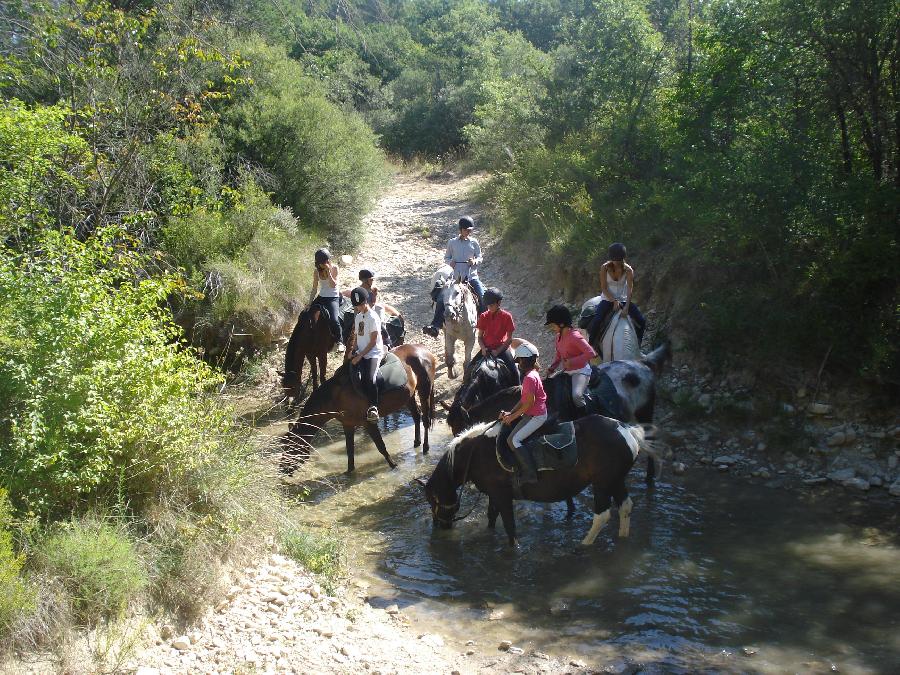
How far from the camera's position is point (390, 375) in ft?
33.9

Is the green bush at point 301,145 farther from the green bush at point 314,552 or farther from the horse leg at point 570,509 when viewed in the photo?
the green bush at point 314,552

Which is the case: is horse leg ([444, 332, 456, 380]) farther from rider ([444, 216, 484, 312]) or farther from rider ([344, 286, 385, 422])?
rider ([344, 286, 385, 422])

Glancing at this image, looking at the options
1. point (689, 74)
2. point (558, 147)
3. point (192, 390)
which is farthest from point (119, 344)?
point (558, 147)

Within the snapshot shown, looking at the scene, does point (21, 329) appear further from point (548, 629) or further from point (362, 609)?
point (548, 629)

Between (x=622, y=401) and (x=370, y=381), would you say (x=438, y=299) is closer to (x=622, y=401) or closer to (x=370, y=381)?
(x=370, y=381)

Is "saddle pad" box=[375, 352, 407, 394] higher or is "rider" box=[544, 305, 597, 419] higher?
"rider" box=[544, 305, 597, 419]

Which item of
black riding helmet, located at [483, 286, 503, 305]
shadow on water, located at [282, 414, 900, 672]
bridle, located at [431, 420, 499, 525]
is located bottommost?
shadow on water, located at [282, 414, 900, 672]

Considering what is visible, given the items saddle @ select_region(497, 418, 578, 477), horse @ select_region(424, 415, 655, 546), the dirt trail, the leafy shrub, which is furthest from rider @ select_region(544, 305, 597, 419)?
the dirt trail

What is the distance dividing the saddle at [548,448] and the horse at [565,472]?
0.33ft

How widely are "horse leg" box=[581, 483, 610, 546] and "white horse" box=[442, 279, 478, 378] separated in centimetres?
496

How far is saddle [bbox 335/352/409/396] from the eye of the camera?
32.5 feet

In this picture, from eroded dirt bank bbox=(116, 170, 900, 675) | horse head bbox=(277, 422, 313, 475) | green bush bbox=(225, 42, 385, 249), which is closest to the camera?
eroded dirt bank bbox=(116, 170, 900, 675)

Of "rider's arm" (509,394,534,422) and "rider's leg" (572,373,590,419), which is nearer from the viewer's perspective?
"rider's arm" (509,394,534,422)

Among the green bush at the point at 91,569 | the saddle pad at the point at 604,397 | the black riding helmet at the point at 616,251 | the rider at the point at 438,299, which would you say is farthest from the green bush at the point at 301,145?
the green bush at the point at 91,569
